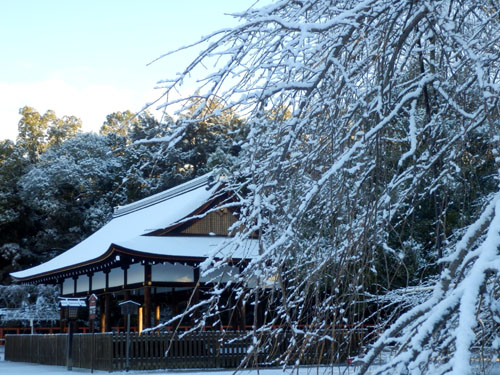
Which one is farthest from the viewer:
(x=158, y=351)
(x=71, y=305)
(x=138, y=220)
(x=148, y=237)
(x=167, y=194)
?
(x=167, y=194)

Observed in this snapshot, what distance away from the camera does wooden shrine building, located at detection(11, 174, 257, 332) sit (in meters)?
15.1

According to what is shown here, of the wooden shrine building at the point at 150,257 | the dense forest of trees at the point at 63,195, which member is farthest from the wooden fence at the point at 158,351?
the dense forest of trees at the point at 63,195

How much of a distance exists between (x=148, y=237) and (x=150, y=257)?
6.08ft

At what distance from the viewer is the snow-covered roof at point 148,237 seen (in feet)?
50.9

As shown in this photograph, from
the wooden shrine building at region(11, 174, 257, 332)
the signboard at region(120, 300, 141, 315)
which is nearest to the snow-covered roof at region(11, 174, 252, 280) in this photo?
the wooden shrine building at region(11, 174, 257, 332)

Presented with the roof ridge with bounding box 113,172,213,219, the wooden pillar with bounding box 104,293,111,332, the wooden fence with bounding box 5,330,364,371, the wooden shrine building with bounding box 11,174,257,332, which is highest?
the roof ridge with bounding box 113,172,213,219

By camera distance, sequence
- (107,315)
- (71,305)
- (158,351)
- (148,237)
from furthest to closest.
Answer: (107,315), (148,237), (71,305), (158,351)

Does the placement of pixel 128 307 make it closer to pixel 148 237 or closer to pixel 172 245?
pixel 172 245

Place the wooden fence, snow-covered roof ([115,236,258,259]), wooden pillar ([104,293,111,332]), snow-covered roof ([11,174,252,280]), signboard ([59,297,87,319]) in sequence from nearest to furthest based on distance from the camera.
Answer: the wooden fence, signboard ([59,297,87,319]), snow-covered roof ([115,236,258,259]), snow-covered roof ([11,174,252,280]), wooden pillar ([104,293,111,332])

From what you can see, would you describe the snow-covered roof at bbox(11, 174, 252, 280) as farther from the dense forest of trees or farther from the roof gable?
the dense forest of trees

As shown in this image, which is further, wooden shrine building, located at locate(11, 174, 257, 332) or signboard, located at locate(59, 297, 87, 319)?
wooden shrine building, located at locate(11, 174, 257, 332)

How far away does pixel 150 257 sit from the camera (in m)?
14.7

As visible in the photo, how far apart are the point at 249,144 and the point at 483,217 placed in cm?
90

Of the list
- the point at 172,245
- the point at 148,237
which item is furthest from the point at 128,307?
the point at 148,237
